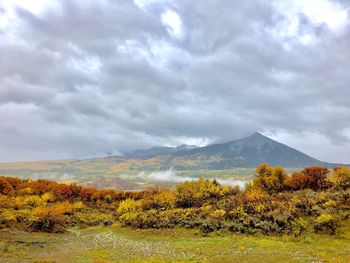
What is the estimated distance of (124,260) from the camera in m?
27.2

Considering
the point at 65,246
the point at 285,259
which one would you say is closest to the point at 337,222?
the point at 285,259

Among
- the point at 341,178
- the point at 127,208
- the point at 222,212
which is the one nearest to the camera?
the point at 222,212

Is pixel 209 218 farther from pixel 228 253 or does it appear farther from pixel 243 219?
pixel 228 253

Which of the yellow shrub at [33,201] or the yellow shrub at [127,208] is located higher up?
the yellow shrub at [33,201]

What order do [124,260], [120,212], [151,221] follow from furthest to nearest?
[120,212]
[151,221]
[124,260]

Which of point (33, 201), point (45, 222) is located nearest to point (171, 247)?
point (45, 222)

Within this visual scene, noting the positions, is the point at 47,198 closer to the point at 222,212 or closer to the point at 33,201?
the point at 33,201

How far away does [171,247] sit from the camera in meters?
32.2

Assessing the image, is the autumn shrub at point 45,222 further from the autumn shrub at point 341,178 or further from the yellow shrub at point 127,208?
the autumn shrub at point 341,178

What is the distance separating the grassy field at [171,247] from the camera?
26625 millimetres

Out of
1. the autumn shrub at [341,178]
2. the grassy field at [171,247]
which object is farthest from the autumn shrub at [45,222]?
the autumn shrub at [341,178]

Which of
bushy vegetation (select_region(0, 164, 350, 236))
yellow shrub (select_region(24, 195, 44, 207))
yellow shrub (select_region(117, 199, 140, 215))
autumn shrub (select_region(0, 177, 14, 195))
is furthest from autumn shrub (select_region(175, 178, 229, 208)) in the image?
autumn shrub (select_region(0, 177, 14, 195))

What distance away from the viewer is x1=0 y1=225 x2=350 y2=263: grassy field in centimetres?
2662

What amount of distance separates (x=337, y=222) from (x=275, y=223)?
6.54 meters
